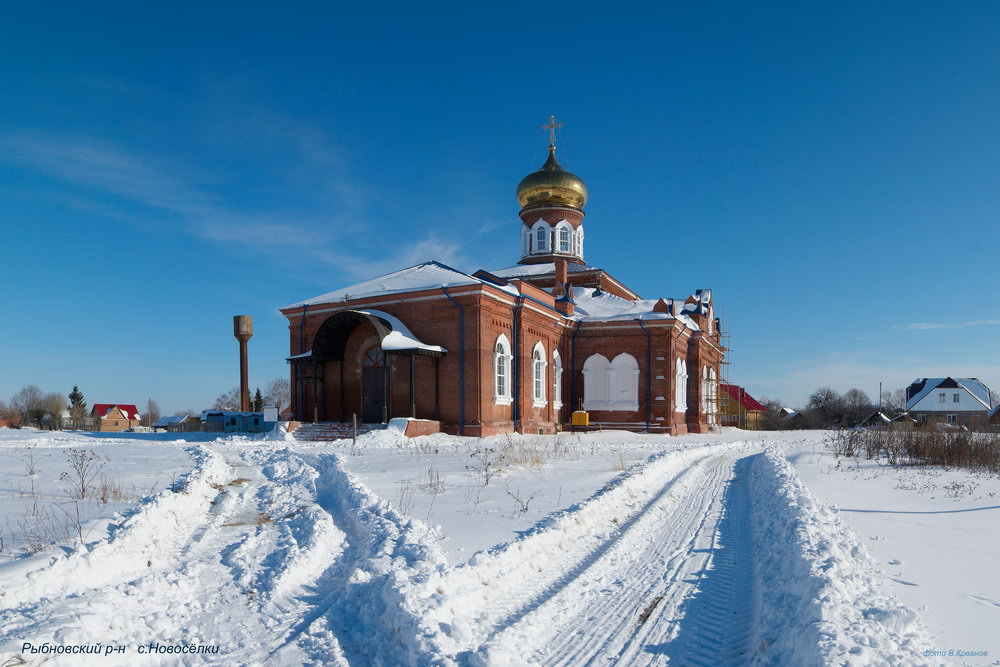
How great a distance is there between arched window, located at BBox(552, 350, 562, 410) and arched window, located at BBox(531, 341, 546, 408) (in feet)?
2.83

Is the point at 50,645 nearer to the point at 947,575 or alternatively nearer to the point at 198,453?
the point at 947,575

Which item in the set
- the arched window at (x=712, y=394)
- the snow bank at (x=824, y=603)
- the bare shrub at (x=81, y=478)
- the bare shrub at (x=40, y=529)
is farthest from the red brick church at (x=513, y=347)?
the snow bank at (x=824, y=603)

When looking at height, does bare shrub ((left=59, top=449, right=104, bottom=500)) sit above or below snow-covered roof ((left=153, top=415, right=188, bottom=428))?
above

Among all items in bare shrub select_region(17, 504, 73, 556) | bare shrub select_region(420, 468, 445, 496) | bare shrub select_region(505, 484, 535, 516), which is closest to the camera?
bare shrub select_region(17, 504, 73, 556)

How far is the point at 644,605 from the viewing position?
4.26 metres

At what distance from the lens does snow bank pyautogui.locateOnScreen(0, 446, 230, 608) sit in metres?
3.83

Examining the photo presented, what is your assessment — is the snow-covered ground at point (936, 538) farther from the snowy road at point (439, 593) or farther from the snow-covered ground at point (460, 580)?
the snowy road at point (439, 593)

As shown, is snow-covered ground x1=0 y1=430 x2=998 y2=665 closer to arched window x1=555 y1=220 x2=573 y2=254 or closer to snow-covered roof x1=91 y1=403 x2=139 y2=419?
arched window x1=555 y1=220 x2=573 y2=254

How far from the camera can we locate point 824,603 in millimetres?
3633

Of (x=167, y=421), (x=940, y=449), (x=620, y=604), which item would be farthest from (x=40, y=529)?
(x=167, y=421)

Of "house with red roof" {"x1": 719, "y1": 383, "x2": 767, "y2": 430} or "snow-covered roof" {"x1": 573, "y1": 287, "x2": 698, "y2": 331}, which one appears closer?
"snow-covered roof" {"x1": 573, "y1": 287, "x2": 698, "y2": 331}

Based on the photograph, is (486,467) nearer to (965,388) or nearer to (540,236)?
(540,236)

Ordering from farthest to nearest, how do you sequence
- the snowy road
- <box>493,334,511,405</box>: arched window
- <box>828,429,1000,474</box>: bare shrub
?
<box>493,334,511,405</box>: arched window
<box>828,429,1000,474</box>: bare shrub
the snowy road

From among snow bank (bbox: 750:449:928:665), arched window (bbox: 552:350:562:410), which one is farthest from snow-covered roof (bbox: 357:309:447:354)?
snow bank (bbox: 750:449:928:665)
